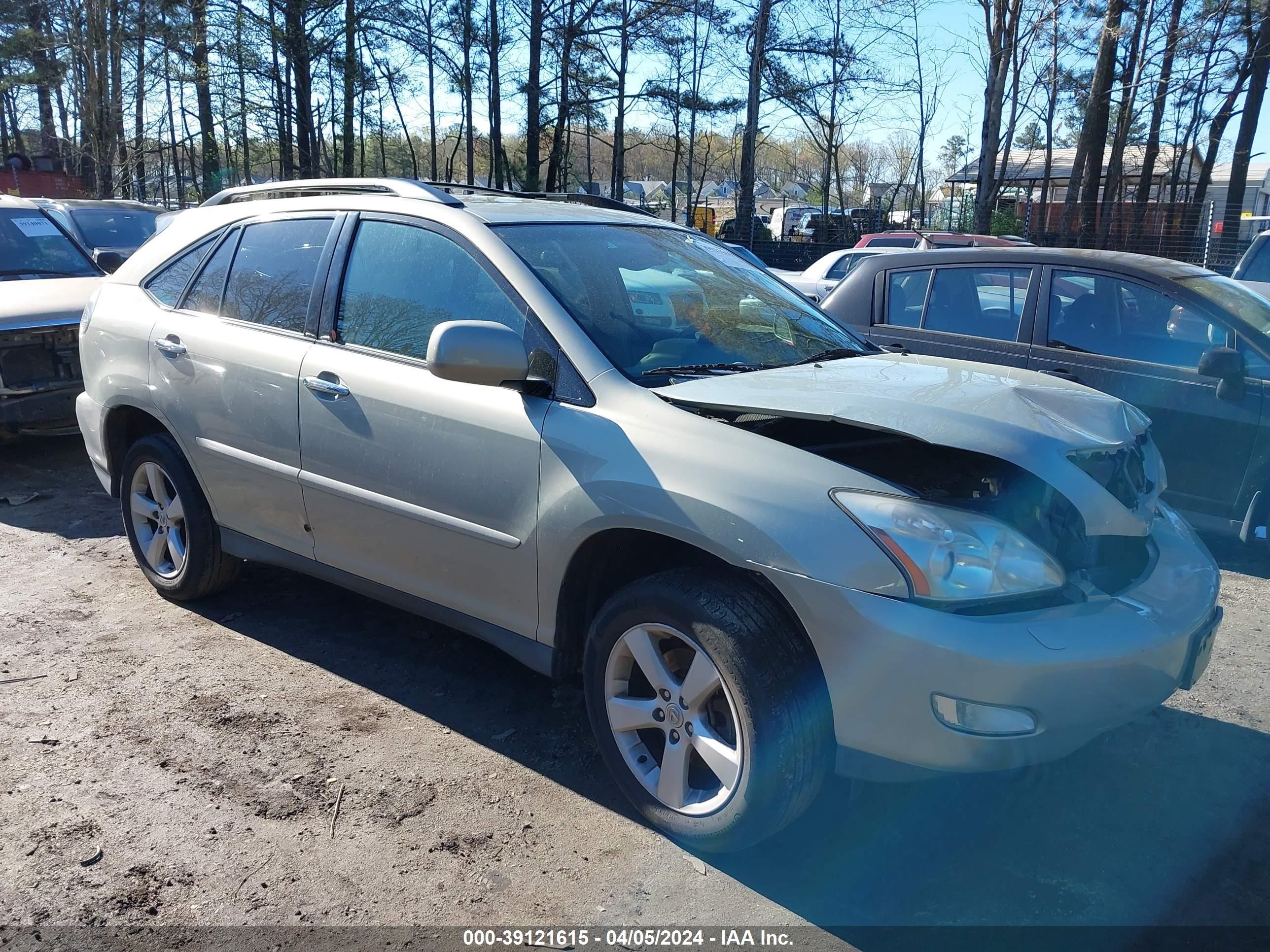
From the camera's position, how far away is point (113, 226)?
39.4ft

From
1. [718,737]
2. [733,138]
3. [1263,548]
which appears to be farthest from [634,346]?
[733,138]

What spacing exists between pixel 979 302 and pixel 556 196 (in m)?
3.36

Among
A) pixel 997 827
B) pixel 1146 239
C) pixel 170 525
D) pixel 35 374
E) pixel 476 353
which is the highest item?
pixel 1146 239

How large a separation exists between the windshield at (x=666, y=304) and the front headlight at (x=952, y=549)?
0.86m

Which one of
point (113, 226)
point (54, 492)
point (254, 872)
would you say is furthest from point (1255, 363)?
point (113, 226)

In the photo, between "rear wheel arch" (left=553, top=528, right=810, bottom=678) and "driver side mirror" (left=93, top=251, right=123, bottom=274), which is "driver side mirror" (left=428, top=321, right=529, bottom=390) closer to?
"rear wheel arch" (left=553, top=528, right=810, bottom=678)

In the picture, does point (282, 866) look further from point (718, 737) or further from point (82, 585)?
point (82, 585)

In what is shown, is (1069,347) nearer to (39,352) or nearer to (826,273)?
(826,273)

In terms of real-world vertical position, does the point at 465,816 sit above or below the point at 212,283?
below

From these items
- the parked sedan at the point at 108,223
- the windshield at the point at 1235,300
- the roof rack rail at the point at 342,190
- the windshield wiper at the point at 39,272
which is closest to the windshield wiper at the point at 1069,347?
the windshield at the point at 1235,300

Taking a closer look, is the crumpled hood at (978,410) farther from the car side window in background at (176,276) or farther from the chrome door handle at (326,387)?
the car side window in background at (176,276)

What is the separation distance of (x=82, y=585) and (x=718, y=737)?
357cm

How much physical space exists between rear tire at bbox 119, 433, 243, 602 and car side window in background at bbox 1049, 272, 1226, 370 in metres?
4.86

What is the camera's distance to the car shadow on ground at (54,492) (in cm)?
581
